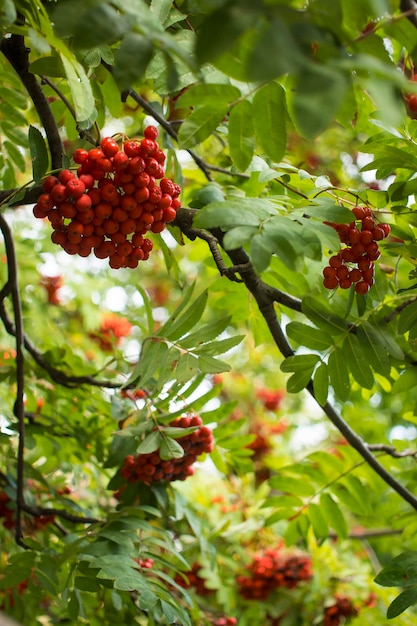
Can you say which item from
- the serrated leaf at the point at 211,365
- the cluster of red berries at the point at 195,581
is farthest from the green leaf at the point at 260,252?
the cluster of red berries at the point at 195,581

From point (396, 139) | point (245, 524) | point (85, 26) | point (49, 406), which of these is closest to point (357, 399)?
point (245, 524)

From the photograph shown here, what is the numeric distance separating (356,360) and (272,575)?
172 centimetres

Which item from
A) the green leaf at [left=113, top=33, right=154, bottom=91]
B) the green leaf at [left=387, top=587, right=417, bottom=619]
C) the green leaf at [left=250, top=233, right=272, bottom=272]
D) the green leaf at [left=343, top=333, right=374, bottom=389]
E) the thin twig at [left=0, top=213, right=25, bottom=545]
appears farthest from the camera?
the thin twig at [left=0, top=213, right=25, bottom=545]

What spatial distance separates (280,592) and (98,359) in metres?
1.52

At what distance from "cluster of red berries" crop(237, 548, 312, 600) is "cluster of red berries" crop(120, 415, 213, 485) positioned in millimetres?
1206

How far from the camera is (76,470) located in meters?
2.50

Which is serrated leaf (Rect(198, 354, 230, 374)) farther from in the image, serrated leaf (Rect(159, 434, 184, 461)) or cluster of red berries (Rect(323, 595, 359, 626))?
cluster of red berries (Rect(323, 595, 359, 626))

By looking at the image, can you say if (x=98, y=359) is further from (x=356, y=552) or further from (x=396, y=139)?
(x=396, y=139)

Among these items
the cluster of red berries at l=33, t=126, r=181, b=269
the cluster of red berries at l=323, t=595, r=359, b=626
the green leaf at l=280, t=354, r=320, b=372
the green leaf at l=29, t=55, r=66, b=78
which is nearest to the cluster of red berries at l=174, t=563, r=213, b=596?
the cluster of red berries at l=323, t=595, r=359, b=626

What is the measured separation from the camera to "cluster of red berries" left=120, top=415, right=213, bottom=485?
6.58ft

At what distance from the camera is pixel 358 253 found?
1.54m

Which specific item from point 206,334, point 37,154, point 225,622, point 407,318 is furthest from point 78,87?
point 225,622

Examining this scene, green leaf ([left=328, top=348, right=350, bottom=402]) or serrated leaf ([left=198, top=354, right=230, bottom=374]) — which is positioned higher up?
serrated leaf ([left=198, top=354, right=230, bottom=374])

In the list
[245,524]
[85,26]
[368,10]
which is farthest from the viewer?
[245,524]
